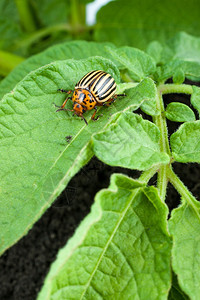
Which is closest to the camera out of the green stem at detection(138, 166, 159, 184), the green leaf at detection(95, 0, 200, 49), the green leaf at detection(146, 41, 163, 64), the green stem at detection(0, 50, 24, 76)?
the green stem at detection(138, 166, 159, 184)

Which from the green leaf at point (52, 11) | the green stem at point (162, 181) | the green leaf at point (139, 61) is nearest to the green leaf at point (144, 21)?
the green leaf at point (52, 11)

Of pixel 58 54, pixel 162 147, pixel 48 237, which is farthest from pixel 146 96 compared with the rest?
pixel 48 237

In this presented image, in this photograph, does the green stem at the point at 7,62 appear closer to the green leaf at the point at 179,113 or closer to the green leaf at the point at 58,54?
the green leaf at the point at 58,54

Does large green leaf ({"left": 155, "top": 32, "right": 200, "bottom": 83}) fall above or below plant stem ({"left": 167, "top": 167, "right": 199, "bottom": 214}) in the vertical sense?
above

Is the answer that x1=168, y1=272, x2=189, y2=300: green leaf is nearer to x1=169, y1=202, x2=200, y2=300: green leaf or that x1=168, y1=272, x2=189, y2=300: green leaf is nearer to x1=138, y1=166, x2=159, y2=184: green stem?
x1=169, y1=202, x2=200, y2=300: green leaf

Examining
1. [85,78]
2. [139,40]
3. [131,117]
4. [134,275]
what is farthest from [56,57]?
[134,275]

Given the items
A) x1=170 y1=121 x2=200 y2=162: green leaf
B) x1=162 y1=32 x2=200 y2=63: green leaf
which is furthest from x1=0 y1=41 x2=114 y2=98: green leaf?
x1=170 y1=121 x2=200 y2=162: green leaf

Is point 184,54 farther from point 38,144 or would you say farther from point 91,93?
point 38,144
